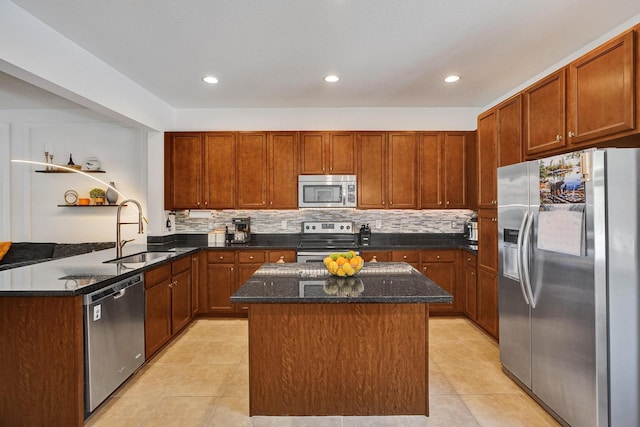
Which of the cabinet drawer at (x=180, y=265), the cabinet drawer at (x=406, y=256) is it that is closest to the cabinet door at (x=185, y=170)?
the cabinet drawer at (x=180, y=265)

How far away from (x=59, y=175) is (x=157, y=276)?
9.07ft

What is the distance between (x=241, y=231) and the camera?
468 centimetres

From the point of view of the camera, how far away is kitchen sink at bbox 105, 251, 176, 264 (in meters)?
3.30

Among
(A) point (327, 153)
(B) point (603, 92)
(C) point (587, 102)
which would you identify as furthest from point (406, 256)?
(B) point (603, 92)

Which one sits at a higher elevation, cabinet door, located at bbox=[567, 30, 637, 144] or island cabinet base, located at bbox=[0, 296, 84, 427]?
cabinet door, located at bbox=[567, 30, 637, 144]

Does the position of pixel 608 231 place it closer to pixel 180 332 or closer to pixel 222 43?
pixel 222 43

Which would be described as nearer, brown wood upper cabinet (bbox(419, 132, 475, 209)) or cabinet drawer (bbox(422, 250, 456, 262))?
cabinet drawer (bbox(422, 250, 456, 262))

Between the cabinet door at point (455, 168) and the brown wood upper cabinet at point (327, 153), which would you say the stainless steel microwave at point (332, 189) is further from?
the cabinet door at point (455, 168)

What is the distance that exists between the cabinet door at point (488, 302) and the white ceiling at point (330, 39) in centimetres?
217

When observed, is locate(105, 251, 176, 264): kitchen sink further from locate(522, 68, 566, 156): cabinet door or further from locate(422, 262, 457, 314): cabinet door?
locate(522, 68, 566, 156): cabinet door

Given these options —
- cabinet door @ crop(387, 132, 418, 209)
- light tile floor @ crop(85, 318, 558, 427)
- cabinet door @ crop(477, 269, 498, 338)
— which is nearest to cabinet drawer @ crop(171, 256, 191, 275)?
light tile floor @ crop(85, 318, 558, 427)

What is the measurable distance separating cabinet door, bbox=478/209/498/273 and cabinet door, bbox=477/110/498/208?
112 millimetres

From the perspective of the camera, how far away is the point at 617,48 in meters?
2.03

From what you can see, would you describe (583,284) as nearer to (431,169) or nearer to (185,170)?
(431,169)
